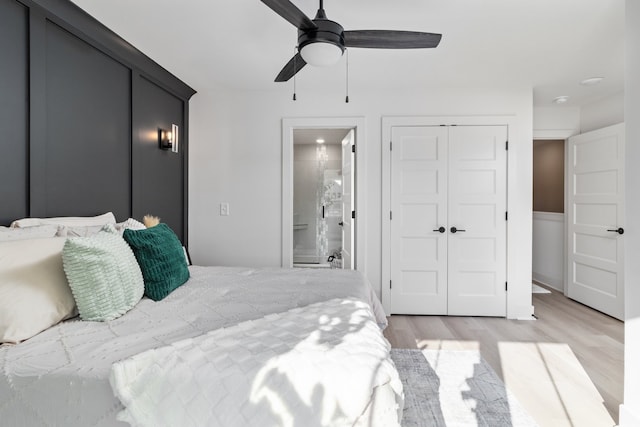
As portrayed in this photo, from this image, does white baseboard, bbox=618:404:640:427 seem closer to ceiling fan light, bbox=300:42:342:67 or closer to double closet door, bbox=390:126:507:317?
double closet door, bbox=390:126:507:317

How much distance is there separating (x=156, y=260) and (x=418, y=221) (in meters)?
2.59

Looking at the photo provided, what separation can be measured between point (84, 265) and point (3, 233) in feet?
1.46

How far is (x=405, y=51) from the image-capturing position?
2.61 metres

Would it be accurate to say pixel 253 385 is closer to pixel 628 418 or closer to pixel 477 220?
pixel 628 418

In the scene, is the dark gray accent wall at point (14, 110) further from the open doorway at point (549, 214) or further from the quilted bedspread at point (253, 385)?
the open doorway at point (549, 214)

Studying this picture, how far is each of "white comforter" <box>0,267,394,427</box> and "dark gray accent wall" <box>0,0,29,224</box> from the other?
86 cm

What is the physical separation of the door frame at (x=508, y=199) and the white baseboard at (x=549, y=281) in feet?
5.04

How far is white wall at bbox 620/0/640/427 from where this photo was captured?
1630 millimetres

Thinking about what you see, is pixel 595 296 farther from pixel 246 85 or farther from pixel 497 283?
pixel 246 85

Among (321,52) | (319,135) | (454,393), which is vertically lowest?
(454,393)

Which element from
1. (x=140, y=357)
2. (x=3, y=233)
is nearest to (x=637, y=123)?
(x=140, y=357)

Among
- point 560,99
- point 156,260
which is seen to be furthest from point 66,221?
point 560,99

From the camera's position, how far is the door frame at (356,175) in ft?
11.4

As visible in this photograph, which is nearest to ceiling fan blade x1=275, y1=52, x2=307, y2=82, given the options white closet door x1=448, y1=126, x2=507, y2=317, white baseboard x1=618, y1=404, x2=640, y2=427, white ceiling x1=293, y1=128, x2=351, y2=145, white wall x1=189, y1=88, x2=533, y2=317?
white wall x1=189, y1=88, x2=533, y2=317
